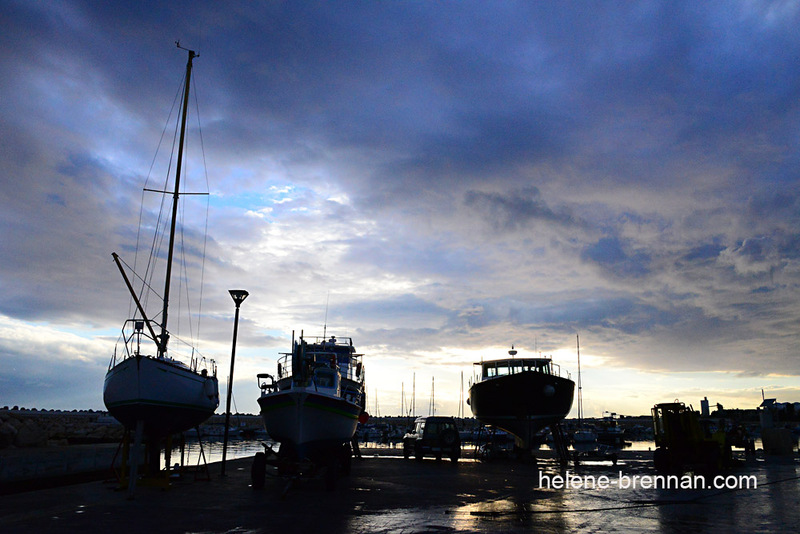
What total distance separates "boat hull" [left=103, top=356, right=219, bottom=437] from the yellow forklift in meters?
18.5

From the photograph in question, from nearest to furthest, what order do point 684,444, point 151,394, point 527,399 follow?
point 151,394 → point 684,444 → point 527,399

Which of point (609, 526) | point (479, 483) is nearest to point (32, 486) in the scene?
point (479, 483)

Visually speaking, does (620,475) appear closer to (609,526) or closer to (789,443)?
(609,526)

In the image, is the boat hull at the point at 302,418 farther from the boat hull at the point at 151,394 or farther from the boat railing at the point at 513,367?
the boat railing at the point at 513,367

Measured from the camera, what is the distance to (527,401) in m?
31.7

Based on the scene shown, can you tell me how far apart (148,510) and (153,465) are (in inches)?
234

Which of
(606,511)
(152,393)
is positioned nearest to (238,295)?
(152,393)

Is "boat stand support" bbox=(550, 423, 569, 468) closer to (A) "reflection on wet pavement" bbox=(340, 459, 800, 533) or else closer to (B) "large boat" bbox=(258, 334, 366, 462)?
(A) "reflection on wet pavement" bbox=(340, 459, 800, 533)

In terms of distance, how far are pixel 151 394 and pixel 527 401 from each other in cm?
2179

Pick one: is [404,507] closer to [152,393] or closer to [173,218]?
[152,393]

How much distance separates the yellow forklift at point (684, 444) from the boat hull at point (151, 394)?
1850cm

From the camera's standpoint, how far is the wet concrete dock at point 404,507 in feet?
33.1

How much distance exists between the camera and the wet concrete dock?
33.1 ft

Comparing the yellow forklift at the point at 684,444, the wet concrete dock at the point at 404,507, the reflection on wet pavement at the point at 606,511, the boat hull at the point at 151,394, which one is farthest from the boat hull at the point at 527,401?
the boat hull at the point at 151,394
